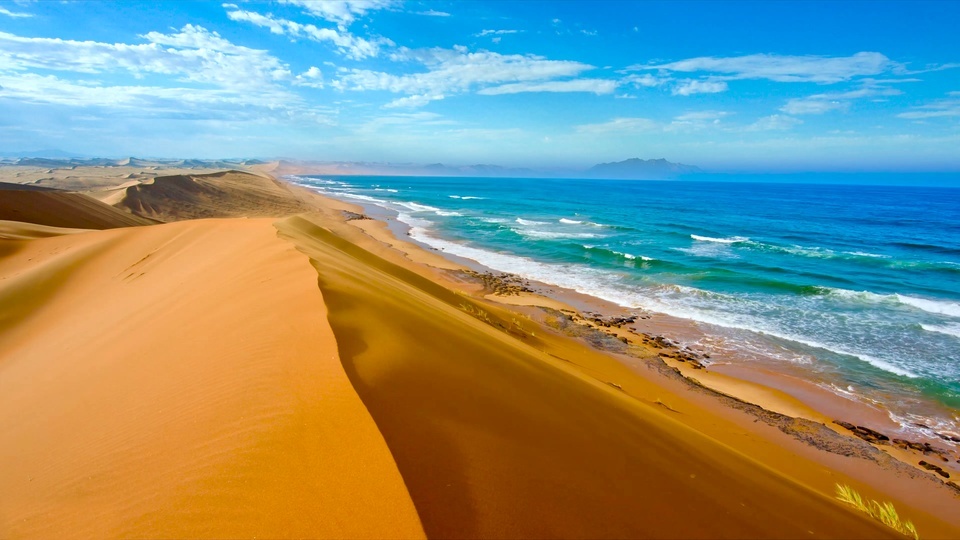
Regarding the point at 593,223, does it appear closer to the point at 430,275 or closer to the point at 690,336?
the point at 430,275

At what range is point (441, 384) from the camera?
3760mm

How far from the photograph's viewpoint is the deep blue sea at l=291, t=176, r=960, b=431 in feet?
38.5

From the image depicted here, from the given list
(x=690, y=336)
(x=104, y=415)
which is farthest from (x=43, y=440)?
(x=690, y=336)

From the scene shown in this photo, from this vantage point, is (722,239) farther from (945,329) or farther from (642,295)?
(642,295)

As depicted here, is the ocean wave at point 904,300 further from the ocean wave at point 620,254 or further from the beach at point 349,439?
the beach at point 349,439

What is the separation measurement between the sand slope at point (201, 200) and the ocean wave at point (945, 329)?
38.2m

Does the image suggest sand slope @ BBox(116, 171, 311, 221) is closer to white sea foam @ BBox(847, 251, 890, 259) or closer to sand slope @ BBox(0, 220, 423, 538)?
sand slope @ BBox(0, 220, 423, 538)

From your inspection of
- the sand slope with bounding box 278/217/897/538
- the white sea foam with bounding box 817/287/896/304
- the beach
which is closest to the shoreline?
the beach

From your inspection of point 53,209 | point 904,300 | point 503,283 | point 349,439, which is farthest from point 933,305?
point 53,209

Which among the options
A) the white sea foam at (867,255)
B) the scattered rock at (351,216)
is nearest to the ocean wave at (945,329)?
the white sea foam at (867,255)

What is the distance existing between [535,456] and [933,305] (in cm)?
2251

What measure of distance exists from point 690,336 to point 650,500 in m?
11.6

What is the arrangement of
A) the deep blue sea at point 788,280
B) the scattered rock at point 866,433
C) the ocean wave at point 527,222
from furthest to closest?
the ocean wave at point 527,222 → the deep blue sea at point 788,280 → the scattered rock at point 866,433

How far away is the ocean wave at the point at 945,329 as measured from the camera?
14445 mm
